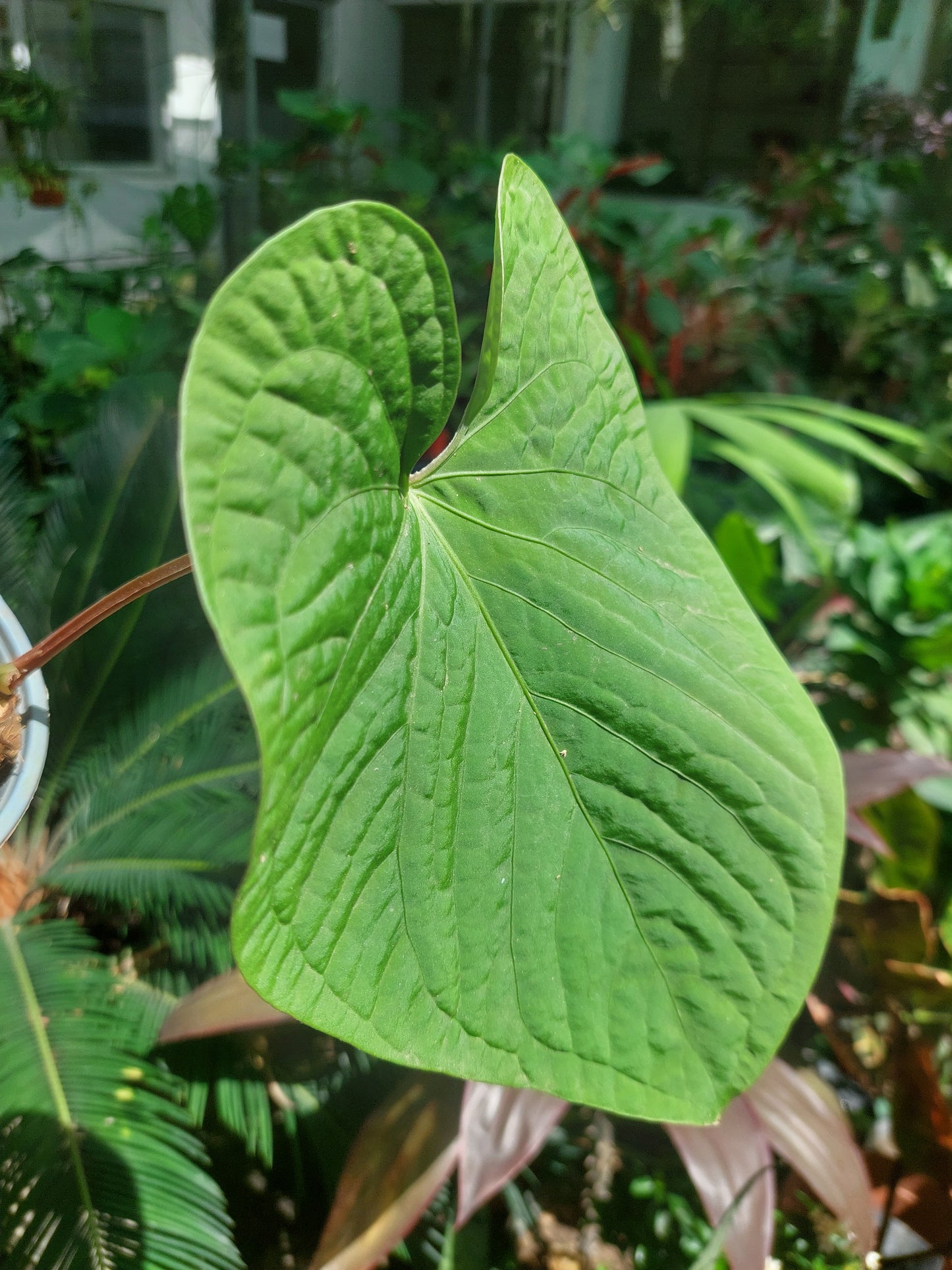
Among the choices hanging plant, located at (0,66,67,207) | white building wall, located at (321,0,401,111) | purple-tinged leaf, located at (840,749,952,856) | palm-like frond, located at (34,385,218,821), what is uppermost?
white building wall, located at (321,0,401,111)

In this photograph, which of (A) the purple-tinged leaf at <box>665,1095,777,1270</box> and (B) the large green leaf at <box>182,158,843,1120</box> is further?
(A) the purple-tinged leaf at <box>665,1095,777,1270</box>

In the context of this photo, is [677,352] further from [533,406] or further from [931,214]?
[533,406]

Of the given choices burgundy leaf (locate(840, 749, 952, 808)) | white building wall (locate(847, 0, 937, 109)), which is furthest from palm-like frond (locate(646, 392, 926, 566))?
white building wall (locate(847, 0, 937, 109))

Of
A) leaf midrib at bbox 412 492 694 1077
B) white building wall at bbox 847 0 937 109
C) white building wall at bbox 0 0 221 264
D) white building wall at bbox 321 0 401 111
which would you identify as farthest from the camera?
white building wall at bbox 847 0 937 109

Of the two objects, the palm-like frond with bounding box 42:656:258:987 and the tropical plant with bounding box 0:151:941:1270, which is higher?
the tropical plant with bounding box 0:151:941:1270

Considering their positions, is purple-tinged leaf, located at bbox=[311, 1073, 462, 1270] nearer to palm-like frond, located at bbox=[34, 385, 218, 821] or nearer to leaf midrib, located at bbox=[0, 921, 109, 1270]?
leaf midrib, located at bbox=[0, 921, 109, 1270]

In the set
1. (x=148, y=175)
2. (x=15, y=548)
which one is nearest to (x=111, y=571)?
(x=15, y=548)

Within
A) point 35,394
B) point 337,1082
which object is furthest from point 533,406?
point 35,394

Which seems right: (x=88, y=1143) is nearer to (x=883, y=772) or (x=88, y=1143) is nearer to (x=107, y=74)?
(x=883, y=772)
